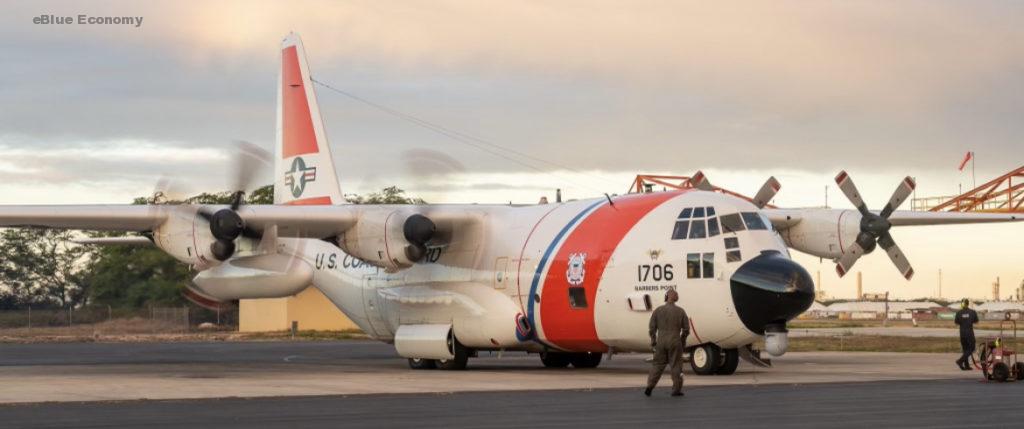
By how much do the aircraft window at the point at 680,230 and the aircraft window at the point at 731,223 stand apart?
2.16ft

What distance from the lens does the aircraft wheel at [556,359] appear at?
1125 inches

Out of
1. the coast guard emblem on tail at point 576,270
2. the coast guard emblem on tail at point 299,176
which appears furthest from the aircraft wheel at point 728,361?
the coast guard emblem on tail at point 299,176

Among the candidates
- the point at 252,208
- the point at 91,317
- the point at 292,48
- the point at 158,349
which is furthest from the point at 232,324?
the point at 252,208

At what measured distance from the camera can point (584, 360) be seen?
28703 millimetres

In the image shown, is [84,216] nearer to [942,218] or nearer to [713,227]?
[713,227]

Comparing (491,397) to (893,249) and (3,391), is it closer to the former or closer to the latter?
(3,391)

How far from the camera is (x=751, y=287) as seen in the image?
2270cm

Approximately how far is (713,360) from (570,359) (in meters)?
5.45

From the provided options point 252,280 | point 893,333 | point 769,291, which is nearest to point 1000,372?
point 769,291

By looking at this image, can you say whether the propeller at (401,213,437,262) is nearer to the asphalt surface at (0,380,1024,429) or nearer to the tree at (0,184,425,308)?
the asphalt surface at (0,380,1024,429)

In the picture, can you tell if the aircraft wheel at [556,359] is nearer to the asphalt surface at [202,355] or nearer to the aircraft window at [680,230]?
the aircraft window at [680,230]

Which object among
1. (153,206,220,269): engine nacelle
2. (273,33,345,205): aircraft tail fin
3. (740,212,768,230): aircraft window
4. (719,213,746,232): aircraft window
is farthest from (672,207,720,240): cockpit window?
(273,33,345,205): aircraft tail fin

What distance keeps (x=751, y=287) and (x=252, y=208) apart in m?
10.4

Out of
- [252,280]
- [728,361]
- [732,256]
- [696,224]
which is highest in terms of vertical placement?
[696,224]
